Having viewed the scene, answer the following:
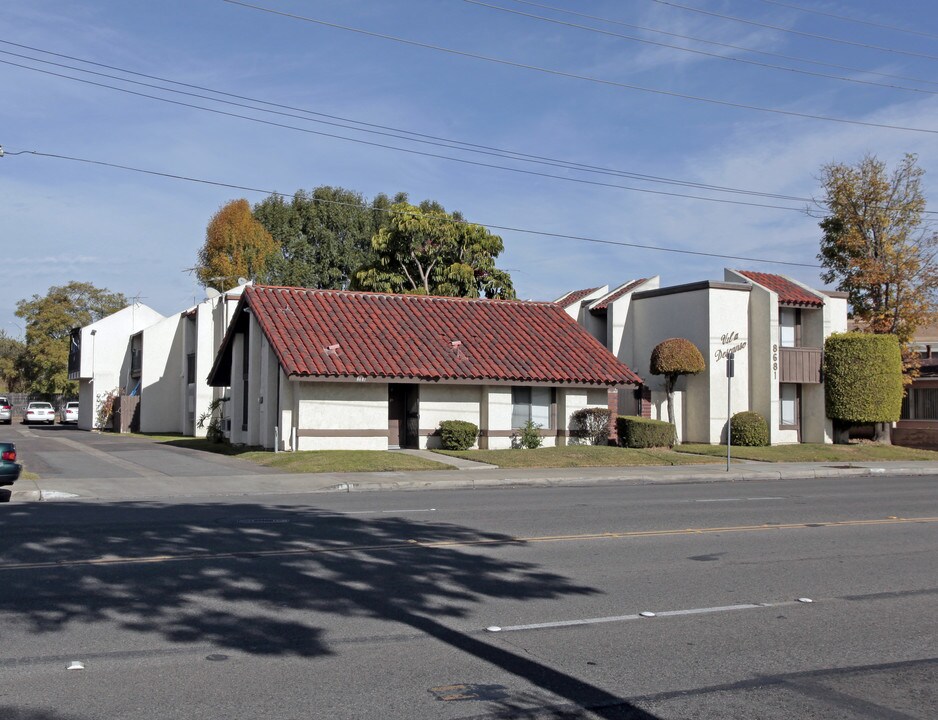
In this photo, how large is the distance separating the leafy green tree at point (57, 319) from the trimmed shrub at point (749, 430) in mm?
56154

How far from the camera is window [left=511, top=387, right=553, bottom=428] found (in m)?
31.1

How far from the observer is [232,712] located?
18.3 feet

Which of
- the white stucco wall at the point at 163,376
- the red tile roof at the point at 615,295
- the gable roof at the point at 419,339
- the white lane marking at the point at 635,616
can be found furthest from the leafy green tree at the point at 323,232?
the white lane marking at the point at 635,616

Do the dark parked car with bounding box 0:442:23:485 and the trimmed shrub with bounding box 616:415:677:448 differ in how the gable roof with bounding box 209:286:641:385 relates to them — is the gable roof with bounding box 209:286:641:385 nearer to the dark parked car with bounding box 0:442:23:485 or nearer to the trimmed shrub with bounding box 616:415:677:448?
the trimmed shrub with bounding box 616:415:677:448

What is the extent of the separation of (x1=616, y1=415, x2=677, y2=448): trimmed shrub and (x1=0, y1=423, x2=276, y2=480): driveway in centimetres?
1339

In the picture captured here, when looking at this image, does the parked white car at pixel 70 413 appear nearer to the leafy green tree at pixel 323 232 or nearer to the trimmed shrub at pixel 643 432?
the leafy green tree at pixel 323 232

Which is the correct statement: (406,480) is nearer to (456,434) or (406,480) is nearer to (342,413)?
(342,413)

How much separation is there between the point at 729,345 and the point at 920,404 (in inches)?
406

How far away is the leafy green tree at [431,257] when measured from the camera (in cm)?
5016

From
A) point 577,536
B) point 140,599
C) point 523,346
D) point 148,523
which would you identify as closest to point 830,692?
point 140,599

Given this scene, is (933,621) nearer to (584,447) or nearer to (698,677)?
(698,677)

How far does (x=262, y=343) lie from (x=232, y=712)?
26.3m

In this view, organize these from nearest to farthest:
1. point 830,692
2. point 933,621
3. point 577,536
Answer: point 830,692
point 933,621
point 577,536

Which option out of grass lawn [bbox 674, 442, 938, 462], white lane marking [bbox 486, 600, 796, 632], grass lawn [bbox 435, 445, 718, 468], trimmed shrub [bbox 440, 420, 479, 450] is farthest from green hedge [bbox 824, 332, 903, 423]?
white lane marking [bbox 486, 600, 796, 632]
